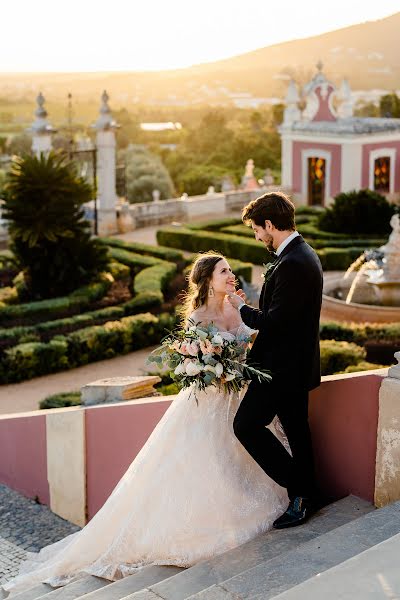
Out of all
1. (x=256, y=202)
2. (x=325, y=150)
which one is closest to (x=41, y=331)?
(x=256, y=202)

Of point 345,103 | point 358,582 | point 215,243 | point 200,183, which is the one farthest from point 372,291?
point 200,183

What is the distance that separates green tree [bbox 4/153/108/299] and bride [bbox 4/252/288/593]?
8.85m

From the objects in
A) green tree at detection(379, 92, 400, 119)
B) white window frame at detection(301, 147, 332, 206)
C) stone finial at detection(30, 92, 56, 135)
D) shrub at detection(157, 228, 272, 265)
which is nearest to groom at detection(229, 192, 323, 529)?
Answer: shrub at detection(157, 228, 272, 265)

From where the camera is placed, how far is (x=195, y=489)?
13.4 feet

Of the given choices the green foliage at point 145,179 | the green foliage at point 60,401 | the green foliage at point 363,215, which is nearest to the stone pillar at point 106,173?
the green foliage at point 363,215

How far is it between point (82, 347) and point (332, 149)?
13.6m

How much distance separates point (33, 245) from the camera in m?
12.8

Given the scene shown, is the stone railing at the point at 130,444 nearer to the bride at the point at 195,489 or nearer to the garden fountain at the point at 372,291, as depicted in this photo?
the bride at the point at 195,489

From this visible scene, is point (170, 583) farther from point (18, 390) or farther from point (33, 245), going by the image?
point (33, 245)

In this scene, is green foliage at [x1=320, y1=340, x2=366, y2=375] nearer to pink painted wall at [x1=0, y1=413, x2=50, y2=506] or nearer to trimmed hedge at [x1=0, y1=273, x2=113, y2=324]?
pink painted wall at [x1=0, y1=413, x2=50, y2=506]

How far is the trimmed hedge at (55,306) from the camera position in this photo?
12.0 m

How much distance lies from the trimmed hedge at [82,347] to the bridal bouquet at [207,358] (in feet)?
20.7

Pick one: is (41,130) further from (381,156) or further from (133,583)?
(133,583)

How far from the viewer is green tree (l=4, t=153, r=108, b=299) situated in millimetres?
12875
